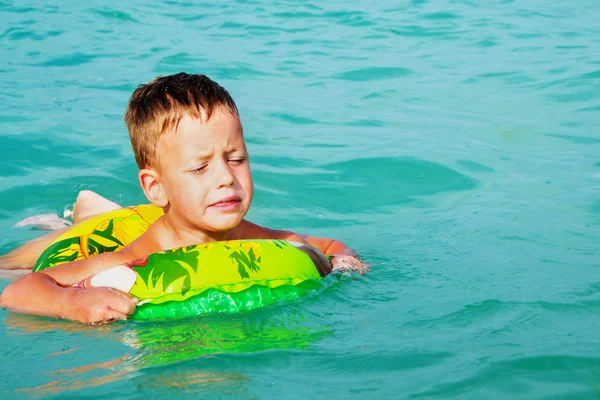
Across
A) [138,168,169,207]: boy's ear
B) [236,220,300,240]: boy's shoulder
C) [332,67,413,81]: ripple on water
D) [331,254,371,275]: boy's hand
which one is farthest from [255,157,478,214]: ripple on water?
[332,67,413,81]: ripple on water

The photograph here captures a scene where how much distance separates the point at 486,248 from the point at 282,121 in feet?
13.2

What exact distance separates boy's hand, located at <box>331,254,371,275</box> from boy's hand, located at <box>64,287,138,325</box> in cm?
107

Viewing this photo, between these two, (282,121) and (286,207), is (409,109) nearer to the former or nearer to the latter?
(282,121)

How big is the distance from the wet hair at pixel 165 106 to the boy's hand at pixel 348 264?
0.92 meters

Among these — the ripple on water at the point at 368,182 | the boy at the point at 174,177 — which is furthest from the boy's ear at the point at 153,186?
the ripple on water at the point at 368,182

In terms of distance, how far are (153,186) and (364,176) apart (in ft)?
9.78

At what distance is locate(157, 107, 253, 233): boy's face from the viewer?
361 cm

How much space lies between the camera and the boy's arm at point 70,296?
3.43 m

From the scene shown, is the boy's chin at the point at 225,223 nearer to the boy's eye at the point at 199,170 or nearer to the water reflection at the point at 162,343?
the boy's eye at the point at 199,170

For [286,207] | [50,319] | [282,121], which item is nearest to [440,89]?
[282,121]

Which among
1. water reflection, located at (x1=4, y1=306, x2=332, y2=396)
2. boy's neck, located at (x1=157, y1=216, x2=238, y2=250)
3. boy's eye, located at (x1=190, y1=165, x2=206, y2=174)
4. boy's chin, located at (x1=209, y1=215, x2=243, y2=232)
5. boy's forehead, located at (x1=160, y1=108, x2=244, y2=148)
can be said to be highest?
boy's forehead, located at (x1=160, y1=108, x2=244, y2=148)

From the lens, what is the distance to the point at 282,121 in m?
8.22

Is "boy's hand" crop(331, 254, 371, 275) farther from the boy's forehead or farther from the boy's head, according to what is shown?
the boy's forehead

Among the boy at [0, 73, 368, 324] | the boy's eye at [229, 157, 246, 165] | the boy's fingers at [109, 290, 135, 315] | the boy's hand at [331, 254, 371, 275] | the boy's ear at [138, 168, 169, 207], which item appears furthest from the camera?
the boy's hand at [331, 254, 371, 275]
